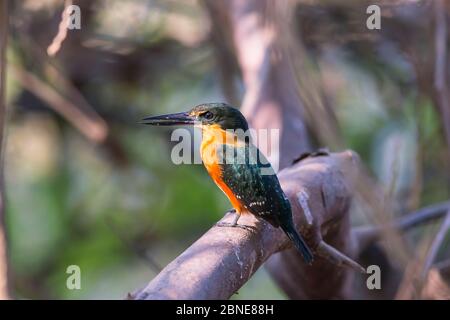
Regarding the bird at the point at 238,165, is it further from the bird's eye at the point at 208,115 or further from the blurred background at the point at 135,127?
the blurred background at the point at 135,127

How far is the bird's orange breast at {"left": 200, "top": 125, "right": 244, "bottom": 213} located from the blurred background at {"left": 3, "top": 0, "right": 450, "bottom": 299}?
142cm

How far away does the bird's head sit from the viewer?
234 centimetres

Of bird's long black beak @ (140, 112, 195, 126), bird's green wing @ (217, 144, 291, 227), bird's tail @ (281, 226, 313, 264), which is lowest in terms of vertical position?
bird's tail @ (281, 226, 313, 264)

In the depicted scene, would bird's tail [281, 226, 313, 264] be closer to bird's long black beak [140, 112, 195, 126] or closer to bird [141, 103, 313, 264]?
bird [141, 103, 313, 264]

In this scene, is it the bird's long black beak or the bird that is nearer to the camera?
the bird

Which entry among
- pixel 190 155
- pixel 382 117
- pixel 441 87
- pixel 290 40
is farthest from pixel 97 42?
pixel 290 40

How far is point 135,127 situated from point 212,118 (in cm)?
208

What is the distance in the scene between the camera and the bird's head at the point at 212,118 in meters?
2.34

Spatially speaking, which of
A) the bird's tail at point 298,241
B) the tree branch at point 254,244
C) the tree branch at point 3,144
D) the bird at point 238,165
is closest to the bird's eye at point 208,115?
the bird at point 238,165

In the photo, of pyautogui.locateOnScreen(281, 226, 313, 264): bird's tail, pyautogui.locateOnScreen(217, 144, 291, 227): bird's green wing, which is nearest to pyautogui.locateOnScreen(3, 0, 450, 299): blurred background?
pyautogui.locateOnScreen(217, 144, 291, 227): bird's green wing

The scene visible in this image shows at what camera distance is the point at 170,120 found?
232 cm

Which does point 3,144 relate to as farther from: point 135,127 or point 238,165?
point 135,127

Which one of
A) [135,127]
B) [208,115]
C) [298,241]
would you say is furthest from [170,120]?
[135,127]
